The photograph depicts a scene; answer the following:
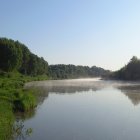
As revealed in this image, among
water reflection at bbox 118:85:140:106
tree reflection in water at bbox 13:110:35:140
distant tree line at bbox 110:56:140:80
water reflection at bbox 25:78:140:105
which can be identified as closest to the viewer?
tree reflection in water at bbox 13:110:35:140

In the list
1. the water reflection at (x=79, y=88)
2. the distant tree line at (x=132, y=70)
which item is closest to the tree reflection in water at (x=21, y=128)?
the water reflection at (x=79, y=88)

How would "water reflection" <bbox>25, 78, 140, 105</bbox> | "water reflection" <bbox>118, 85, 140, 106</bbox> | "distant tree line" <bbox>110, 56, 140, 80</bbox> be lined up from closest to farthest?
1. "water reflection" <bbox>118, 85, 140, 106</bbox>
2. "water reflection" <bbox>25, 78, 140, 105</bbox>
3. "distant tree line" <bbox>110, 56, 140, 80</bbox>

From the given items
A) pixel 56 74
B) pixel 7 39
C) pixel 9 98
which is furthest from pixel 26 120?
pixel 56 74

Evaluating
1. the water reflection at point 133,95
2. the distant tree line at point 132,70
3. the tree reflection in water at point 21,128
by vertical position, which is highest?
the distant tree line at point 132,70

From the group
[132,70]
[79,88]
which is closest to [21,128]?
Answer: [79,88]

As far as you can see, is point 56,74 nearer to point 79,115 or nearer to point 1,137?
point 79,115

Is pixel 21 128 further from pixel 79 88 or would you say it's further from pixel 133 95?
pixel 79 88

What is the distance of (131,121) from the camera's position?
25.9 metres

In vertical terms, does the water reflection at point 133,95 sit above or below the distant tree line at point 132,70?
below

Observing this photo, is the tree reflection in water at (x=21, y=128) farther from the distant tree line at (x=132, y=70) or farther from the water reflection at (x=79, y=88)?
the distant tree line at (x=132, y=70)

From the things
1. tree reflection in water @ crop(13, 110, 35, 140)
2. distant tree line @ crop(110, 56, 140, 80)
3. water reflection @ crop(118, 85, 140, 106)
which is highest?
distant tree line @ crop(110, 56, 140, 80)

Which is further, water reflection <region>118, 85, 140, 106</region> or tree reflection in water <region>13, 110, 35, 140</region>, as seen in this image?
water reflection <region>118, 85, 140, 106</region>

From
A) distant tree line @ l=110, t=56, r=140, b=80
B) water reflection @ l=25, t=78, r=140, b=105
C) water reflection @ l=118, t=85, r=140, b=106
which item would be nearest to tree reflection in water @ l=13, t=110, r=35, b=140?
water reflection @ l=25, t=78, r=140, b=105

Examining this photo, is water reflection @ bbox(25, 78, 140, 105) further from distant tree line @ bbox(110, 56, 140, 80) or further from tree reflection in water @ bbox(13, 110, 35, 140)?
distant tree line @ bbox(110, 56, 140, 80)
